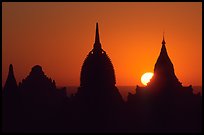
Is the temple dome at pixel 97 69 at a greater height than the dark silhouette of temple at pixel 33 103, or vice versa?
the temple dome at pixel 97 69

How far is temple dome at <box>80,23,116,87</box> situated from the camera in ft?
182

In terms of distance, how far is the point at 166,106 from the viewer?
4688 centimetres

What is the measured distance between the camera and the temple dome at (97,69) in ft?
182

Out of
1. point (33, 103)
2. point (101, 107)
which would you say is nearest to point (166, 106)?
point (101, 107)

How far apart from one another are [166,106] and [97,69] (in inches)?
444

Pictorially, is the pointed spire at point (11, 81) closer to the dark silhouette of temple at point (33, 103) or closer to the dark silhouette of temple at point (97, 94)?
the dark silhouette of temple at point (33, 103)

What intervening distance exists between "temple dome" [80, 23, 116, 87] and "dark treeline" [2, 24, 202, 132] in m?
1.00

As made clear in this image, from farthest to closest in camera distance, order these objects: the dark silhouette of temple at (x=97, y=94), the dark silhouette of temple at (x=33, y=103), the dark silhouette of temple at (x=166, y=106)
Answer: the dark silhouette of temple at (x=97, y=94)
the dark silhouette of temple at (x=33, y=103)
the dark silhouette of temple at (x=166, y=106)

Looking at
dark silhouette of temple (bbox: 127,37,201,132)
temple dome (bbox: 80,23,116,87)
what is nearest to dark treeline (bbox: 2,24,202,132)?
dark silhouette of temple (bbox: 127,37,201,132)

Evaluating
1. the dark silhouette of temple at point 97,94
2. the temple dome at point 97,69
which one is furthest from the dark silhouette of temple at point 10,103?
the temple dome at point 97,69

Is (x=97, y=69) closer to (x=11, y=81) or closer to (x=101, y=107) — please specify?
(x=101, y=107)

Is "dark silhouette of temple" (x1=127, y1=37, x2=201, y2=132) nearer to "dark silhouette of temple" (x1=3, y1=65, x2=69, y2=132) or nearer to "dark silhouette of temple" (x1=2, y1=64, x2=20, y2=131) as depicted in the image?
"dark silhouette of temple" (x1=3, y1=65, x2=69, y2=132)

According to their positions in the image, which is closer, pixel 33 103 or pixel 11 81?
pixel 33 103

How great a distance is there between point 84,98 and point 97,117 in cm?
374
